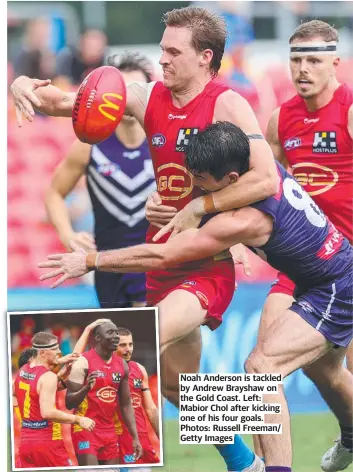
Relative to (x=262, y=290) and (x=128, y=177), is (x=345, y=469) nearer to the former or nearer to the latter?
(x=262, y=290)

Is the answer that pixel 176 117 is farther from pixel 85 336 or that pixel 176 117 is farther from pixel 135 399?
pixel 135 399

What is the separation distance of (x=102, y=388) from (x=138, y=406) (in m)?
0.22

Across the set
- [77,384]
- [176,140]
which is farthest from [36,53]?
[77,384]

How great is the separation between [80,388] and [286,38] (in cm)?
229

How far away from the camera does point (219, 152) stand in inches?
239

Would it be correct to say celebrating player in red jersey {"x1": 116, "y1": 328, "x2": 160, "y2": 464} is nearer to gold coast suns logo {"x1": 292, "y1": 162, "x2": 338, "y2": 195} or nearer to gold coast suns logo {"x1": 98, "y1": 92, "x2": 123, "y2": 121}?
gold coast suns logo {"x1": 98, "y1": 92, "x2": 123, "y2": 121}

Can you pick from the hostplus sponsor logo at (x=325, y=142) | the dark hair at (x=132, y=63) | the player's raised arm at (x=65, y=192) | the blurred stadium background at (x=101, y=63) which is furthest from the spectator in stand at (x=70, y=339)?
the hostplus sponsor logo at (x=325, y=142)

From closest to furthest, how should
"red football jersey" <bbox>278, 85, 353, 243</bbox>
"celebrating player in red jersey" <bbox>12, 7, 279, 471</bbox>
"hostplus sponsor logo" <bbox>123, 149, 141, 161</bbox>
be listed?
"celebrating player in red jersey" <bbox>12, 7, 279, 471</bbox> < "red football jersey" <bbox>278, 85, 353, 243</bbox> < "hostplus sponsor logo" <bbox>123, 149, 141, 161</bbox>

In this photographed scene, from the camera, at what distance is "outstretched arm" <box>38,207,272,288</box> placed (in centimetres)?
612

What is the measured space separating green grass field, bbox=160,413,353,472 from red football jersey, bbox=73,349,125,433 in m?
0.35

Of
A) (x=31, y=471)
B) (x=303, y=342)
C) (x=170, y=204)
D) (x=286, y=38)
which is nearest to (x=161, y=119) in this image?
(x=170, y=204)

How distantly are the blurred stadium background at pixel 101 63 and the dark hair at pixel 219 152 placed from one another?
2.82 feet

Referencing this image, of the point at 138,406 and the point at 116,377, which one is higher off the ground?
the point at 116,377

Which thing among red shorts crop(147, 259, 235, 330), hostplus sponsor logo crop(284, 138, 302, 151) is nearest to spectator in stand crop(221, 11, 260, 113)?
hostplus sponsor logo crop(284, 138, 302, 151)
